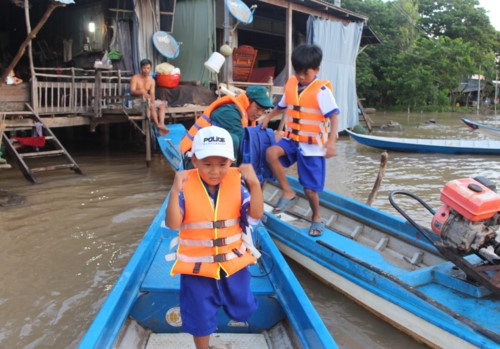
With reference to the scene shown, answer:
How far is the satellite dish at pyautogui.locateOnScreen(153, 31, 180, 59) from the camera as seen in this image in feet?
35.8

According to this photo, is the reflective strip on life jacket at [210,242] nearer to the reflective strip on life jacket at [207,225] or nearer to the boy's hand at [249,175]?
the reflective strip on life jacket at [207,225]

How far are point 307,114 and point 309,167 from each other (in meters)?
0.51

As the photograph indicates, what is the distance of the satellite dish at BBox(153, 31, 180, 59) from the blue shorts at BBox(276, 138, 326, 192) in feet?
25.6

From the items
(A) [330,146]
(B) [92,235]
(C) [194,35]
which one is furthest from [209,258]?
(C) [194,35]

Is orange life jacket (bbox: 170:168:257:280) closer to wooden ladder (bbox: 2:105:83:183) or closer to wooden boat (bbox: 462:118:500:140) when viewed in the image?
wooden ladder (bbox: 2:105:83:183)

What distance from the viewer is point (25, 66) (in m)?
13.9

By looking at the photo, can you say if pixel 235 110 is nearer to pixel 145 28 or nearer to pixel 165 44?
pixel 165 44

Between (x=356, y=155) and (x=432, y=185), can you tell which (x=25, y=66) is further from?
(x=432, y=185)

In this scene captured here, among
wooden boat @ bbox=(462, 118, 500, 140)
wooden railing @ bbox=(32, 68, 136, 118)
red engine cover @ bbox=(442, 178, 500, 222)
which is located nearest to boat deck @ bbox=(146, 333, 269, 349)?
red engine cover @ bbox=(442, 178, 500, 222)

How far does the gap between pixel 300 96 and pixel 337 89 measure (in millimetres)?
11577

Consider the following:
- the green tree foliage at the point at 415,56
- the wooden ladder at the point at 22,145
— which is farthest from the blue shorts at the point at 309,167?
the green tree foliage at the point at 415,56

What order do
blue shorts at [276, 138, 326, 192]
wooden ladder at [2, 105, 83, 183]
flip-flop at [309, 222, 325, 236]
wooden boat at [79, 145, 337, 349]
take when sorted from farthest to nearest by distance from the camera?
wooden ladder at [2, 105, 83, 183]
flip-flop at [309, 222, 325, 236]
blue shorts at [276, 138, 326, 192]
wooden boat at [79, 145, 337, 349]

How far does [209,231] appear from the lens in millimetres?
2174

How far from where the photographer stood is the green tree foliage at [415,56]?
2923cm
